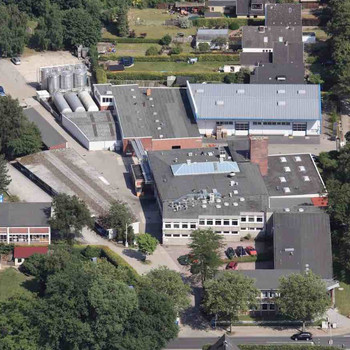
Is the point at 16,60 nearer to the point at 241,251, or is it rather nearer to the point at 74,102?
the point at 74,102

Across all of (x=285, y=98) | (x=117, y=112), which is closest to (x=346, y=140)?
(x=285, y=98)

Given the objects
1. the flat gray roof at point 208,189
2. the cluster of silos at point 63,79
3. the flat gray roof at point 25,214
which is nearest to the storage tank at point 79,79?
the cluster of silos at point 63,79

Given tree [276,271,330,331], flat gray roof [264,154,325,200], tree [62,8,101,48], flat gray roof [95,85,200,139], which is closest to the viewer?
tree [276,271,330,331]

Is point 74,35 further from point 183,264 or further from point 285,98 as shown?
point 183,264

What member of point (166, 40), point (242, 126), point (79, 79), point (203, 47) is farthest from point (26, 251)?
point (166, 40)

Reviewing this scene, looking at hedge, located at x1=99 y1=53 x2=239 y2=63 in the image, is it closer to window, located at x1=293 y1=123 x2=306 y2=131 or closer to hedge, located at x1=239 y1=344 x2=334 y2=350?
window, located at x1=293 y1=123 x2=306 y2=131

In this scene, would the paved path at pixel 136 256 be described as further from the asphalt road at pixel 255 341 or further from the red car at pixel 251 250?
the asphalt road at pixel 255 341

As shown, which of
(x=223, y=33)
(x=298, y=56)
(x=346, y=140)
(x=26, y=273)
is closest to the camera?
(x=26, y=273)

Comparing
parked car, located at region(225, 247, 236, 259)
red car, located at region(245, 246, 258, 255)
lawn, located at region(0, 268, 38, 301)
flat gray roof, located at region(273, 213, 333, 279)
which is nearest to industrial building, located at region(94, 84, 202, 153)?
parked car, located at region(225, 247, 236, 259)
